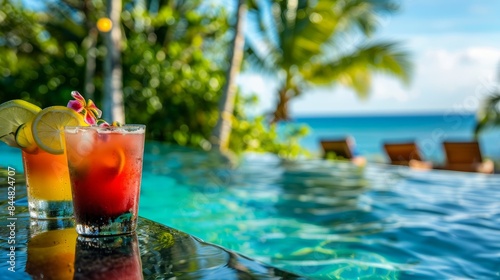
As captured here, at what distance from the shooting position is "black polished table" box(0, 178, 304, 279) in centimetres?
114

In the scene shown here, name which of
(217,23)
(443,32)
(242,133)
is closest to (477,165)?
(242,133)

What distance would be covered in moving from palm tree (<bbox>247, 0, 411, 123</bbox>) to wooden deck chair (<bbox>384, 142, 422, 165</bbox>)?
5.46 ft

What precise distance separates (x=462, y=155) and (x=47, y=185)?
9.94 meters

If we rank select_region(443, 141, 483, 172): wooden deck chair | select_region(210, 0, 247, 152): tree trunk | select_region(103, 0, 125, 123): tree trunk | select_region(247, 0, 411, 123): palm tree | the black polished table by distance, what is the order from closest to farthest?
the black polished table < select_region(103, 0, 125, 123): tree trunk < select_region(210, 0, 247, 152): tree trunk < select_region(443, 141, 483, 172): wooden deck chair < select_region(247, 0, 411, 123): palm tree

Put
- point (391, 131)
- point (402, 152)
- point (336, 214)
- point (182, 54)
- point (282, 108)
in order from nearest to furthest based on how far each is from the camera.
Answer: point (336, 214) → point (182, 54) → point (402, 152) → point (282, 108) → point (391, 131)

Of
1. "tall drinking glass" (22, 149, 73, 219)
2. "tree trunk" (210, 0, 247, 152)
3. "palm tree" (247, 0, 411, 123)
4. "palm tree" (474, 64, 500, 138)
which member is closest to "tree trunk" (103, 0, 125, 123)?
"tree trunk" (210, 0, 247, 152)

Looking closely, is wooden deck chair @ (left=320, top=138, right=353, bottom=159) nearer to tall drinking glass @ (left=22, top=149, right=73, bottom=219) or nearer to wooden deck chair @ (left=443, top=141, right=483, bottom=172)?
wooden deck chair @ (left=443, top=141, right=483, bottom=172)

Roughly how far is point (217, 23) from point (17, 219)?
872 centimetres

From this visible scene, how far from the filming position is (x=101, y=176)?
4.48ft

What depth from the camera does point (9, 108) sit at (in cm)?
152

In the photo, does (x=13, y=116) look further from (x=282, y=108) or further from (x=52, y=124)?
(x=282, y=108)

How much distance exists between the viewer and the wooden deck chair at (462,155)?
1047cm

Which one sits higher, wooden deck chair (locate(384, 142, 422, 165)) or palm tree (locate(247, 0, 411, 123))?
palm tree (locate(247, 0, 411, 123))

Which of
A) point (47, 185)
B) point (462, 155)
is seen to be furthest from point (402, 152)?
point (47, 185)
